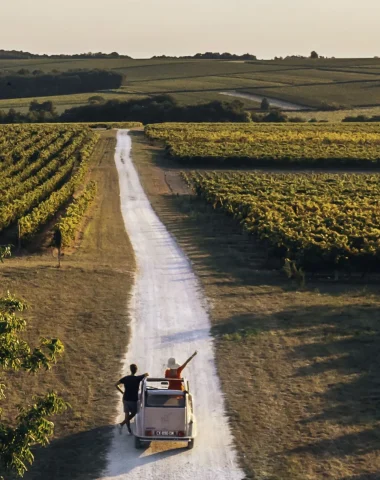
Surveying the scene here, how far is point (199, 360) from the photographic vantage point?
2172 cm

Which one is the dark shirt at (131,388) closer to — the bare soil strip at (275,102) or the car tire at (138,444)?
the car tire at (138,444)

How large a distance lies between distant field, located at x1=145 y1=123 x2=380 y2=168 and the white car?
2272 inches

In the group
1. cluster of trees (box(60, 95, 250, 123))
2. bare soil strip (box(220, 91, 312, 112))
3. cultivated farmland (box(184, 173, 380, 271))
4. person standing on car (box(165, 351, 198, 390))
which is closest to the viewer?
person standing on car (box(165, 351, 198, 390))

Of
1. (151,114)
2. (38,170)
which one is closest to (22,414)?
(38,170)

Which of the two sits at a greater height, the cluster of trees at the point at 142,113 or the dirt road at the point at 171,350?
the cluster of trees at the point at 142,113

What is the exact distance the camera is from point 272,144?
86.3 meters

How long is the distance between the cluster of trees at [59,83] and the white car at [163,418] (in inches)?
6471

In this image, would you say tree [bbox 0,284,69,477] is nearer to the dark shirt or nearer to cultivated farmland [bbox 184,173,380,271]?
the dark shirt

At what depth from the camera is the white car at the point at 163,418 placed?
1606 cm

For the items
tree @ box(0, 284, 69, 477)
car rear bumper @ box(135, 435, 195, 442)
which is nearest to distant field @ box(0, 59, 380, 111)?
car rear bumper @ box(135, 435, 195, 442)

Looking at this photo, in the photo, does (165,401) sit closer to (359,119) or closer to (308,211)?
(308,211)

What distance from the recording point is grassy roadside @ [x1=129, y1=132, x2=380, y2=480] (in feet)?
53.4

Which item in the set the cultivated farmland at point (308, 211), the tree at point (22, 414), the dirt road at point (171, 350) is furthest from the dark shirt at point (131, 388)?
the cultivated farmland at point (308, 211)

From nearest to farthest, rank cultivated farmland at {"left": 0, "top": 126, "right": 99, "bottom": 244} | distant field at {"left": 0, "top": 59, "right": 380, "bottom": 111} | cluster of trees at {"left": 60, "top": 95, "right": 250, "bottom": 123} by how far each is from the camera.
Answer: cultivated farmland at {"left": 0, "top": 126, "right": 99, "bottom": 244} < cluster of trees at {"left": 60, "top": 95, "right": 250, "bottom": 123} < distant field at {"left": 0, "top": 59, "right": 380, "bottom": 111}
